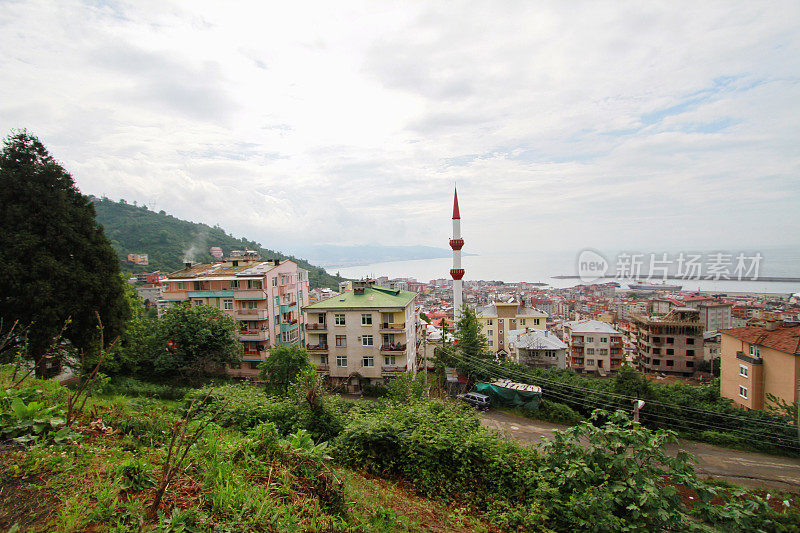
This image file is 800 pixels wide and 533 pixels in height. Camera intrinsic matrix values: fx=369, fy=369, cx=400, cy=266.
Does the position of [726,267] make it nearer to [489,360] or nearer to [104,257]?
[489,360]

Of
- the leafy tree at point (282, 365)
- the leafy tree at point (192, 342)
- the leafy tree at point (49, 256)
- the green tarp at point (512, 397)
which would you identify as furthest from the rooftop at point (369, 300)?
the leafy tree at point (49, 256)

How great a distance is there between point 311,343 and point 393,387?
8870mm

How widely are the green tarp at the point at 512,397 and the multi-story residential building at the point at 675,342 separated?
21383 mm

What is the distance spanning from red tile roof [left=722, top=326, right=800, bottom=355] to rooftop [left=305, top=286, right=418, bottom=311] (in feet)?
53.8

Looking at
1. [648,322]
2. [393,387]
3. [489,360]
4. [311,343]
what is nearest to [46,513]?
[393,387]

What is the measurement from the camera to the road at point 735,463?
12.4m

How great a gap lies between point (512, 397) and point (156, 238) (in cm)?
5435

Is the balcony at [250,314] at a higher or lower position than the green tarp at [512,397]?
higher

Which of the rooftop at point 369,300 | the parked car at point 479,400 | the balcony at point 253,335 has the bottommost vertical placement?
the parked car at point 479,400

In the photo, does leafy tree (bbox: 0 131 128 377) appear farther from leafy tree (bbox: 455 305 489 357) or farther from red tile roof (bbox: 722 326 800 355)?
red tile roof (bbox: 722 326 800 355)

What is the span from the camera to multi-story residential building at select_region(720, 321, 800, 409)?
14.7m

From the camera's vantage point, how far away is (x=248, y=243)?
3061 inches

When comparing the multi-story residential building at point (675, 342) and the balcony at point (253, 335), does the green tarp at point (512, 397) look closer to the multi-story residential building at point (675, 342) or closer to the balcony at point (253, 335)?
the balcony at point (253, 335)

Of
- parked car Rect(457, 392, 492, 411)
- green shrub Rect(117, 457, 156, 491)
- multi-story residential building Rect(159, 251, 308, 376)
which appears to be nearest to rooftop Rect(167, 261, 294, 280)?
multi-story residential building Rect(159, 251, 308, 376)
